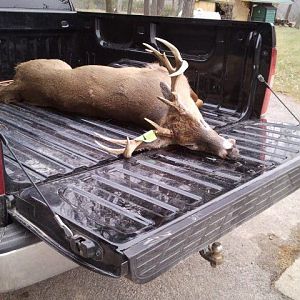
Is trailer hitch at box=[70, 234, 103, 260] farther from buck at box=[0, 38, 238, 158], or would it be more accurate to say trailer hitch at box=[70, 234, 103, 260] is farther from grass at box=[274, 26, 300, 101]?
grass at box=[274, 26, 300, 101]

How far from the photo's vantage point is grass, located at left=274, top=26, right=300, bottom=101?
11.1 metres

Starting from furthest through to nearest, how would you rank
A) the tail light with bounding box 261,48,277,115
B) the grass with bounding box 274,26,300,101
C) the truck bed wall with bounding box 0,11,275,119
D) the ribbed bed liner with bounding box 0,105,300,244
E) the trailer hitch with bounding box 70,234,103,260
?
the grass with bounding box 274,26,300,101 < the truck bed wall with bounding box 0,11,275,119 < the tail light with bounding box 261,48,277,115 < the ribbed bed liner with bounding box 0,105,300,244 < the trailer hitch with bounding box 70,234,103,260

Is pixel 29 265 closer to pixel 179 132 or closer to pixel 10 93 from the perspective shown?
pixel 179 132

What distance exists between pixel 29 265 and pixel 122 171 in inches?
32.2

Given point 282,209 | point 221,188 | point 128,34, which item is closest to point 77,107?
point 128,34

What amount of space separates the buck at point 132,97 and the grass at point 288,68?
7.05 m

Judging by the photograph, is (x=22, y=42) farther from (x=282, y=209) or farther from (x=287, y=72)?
(x=287, y=72)

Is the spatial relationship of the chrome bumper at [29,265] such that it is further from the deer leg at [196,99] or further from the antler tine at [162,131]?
the deer leg at [196,99]

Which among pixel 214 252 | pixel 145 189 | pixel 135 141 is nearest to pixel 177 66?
pixel 135 141

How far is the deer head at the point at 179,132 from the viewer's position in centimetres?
303

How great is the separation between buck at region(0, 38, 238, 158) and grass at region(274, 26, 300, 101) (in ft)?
23.1

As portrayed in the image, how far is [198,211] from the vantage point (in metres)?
2.16

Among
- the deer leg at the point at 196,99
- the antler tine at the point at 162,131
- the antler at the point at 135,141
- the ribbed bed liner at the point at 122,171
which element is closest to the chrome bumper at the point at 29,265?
the ribbed bed liner at the point at 122,171

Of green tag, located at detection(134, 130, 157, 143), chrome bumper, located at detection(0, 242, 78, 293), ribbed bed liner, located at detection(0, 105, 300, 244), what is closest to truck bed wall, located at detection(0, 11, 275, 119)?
ribbed bed liner, located at detection(0, 105, 300, 244)
